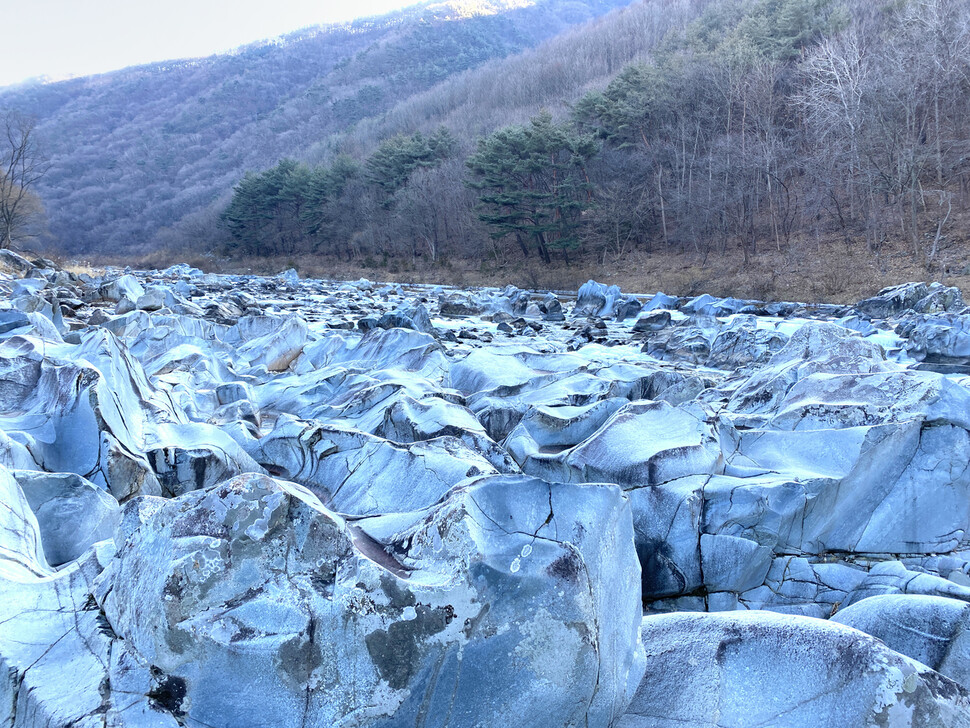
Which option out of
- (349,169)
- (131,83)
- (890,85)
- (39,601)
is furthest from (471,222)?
(131,83)

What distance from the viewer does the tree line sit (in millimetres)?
19422

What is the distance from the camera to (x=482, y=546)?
7.00ft

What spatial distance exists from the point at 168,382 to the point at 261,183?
41497 millimetres

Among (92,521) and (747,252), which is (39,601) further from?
(747,252)

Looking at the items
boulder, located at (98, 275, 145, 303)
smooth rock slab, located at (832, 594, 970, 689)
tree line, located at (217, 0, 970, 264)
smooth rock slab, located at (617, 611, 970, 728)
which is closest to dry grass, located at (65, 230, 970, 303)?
tree line, located at (217, 0, 970, 264)

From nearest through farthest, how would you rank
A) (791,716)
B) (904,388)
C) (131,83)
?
(791,716), (904,388), (131,83)

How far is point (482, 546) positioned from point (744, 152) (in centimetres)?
2388

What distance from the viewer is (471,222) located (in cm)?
3152

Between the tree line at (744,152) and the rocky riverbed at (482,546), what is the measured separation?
51.9ft

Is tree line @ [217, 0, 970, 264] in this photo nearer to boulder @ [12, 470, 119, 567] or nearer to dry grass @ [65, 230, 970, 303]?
dry grass @ [65, 230, 970, 303]

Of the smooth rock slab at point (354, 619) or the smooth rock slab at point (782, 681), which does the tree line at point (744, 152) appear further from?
the smooth rock slab at point (354, 619)

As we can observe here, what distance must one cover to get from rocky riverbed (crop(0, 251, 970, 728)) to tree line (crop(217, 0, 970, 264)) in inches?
623

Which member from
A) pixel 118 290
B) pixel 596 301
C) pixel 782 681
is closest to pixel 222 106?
pixel 118 290

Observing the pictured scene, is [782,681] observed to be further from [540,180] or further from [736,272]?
[540,180]
